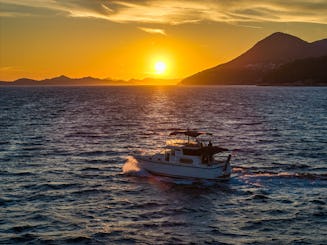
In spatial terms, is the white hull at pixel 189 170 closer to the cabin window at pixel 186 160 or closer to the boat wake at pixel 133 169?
the cabin window at pixel 186 160

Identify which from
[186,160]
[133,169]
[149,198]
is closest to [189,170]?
[186,160]

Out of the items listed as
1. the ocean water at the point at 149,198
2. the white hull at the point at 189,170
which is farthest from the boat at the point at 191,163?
the ocean water at the point at 149,198

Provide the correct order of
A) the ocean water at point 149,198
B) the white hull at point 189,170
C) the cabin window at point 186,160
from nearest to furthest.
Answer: the ocean water at point 149,198 < the white hull at point 189,170 < the cabin window at point 186,160

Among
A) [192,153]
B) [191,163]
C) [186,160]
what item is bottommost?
[191,163]

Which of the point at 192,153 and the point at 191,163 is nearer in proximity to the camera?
the point at 191,163

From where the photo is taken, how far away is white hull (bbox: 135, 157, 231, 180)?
44.2 m

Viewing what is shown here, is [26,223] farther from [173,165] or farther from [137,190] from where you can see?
[173,165]

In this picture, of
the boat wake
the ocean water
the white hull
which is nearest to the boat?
the white hull

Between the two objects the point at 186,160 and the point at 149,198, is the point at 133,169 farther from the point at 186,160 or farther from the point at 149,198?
the point at 149,198

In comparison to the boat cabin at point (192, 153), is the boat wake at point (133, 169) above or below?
below

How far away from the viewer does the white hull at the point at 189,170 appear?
145 ft

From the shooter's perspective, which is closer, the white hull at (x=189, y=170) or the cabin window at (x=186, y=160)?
the white hull at (x=189, y=170)

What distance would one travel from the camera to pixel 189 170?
44875 mm

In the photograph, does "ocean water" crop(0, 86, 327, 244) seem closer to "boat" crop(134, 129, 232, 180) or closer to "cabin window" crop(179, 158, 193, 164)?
→ "boat" crop(134, 129, 232, 180)
